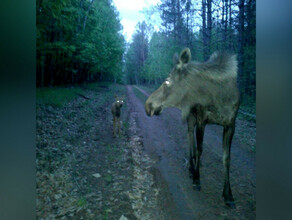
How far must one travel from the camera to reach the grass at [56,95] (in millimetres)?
2283

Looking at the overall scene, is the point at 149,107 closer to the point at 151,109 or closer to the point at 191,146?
the point at 151,109

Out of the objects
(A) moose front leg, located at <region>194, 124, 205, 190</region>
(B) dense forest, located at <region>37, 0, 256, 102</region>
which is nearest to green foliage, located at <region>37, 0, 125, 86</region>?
(B) dense forest, located at <region>37, 0, 256, 102</region>

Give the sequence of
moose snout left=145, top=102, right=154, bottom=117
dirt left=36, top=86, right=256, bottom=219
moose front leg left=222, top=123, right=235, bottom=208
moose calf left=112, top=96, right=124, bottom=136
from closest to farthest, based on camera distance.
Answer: dirt left=36, top=86, right=256, bottom=219 < moose front leg left=222, top=123, right=235, bottom=208 < moose snout left=145, top=102, right=154, bottom=117 < moose calf left=112, top=96, right=124, bottom=136

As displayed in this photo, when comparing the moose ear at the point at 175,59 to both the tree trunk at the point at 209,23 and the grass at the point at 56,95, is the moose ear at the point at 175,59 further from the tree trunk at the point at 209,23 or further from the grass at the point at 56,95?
the grass at the point at 56,95

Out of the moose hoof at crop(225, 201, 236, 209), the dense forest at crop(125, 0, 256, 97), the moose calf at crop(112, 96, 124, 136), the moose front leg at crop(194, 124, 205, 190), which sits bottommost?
the moose hoof at crop(225, 201, 236, 209)

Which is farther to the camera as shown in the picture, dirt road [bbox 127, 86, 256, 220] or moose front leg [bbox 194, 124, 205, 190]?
moose front leg [bbox 194, 124, 205, 190]

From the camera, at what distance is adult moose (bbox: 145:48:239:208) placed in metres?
2.11

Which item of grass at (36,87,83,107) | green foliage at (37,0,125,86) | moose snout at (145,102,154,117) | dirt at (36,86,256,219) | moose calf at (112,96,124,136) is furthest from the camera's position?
moose calf at (112,96,124,136)

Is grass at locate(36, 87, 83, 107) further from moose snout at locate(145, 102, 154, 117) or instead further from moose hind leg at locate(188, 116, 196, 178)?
moose hind leg at locate(188, 116, 196, 178)

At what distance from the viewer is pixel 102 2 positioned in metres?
2.51

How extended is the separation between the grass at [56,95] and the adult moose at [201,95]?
1.14 meters

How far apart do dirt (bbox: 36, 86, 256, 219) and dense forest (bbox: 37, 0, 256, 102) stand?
1.28 feet
